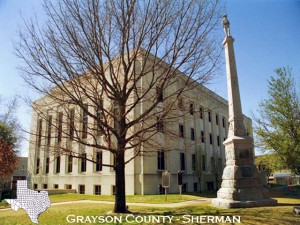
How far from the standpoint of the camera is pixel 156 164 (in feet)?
76.1

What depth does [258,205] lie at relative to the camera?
38.9 ft

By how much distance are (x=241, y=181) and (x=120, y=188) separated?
227 inches

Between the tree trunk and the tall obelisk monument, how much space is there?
4.68m

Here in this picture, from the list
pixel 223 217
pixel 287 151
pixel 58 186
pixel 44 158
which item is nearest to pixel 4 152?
pixel 58 186

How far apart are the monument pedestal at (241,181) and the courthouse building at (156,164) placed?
5196mm

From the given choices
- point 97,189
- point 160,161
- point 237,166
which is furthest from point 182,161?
point 237,166

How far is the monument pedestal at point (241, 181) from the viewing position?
12.0m

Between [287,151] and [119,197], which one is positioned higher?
[287,151]

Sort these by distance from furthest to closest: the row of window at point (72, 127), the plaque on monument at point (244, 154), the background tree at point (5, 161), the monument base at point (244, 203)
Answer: the background tree at point (5, 161) < the plaque on monument at point (244, 154) < the monument base at point (244, 203) < the row of window at point (72, 127)

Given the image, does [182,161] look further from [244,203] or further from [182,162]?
[244,203]

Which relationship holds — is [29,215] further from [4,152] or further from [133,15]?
[4,152]

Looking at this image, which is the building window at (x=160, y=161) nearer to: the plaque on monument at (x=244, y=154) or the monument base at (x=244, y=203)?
the plaque on monument at (x=244, y=154)

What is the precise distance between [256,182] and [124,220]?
6856 millimetres

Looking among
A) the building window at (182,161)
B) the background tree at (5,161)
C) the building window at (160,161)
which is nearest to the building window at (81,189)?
the background tree at (5,161)
